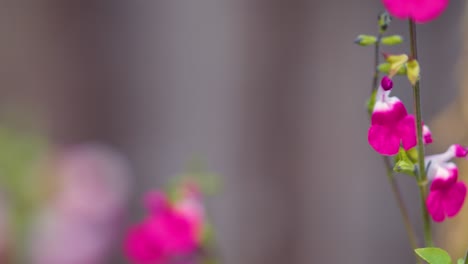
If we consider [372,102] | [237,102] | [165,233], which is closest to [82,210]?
[237,102]

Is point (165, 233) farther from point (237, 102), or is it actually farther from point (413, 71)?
point (237, 102)

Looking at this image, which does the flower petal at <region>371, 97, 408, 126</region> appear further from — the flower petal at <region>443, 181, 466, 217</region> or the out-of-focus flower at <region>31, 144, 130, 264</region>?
the out-of-focus flower at <region>31, 144, 130, 264</region>

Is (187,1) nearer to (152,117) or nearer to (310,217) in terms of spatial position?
(152,117)

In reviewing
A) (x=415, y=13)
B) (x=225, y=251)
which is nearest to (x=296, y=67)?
(x=225, y=251)

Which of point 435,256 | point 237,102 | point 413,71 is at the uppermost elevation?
point 237,102

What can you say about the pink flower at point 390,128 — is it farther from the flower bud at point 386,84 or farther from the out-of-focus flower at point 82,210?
the out-of-focus flower at point 82,210

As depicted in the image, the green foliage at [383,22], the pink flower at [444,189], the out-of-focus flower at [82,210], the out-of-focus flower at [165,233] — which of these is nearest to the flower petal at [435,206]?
the pink flower at [444,189]
